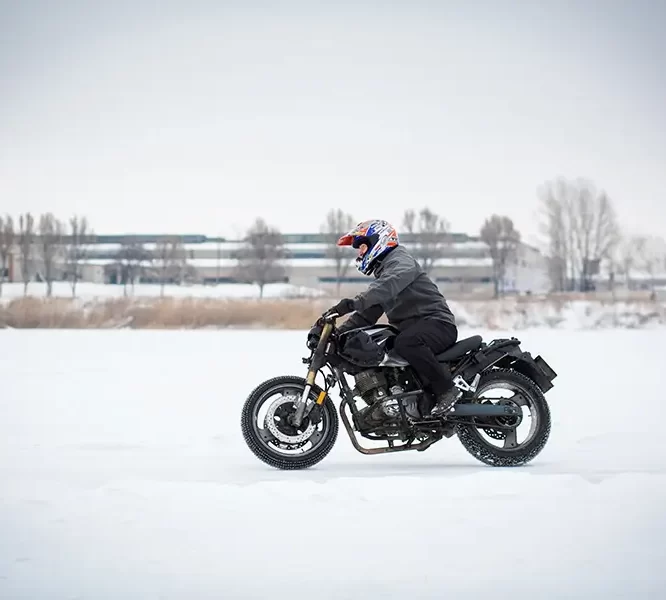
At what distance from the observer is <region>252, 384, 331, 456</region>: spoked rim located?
7125 millimetres

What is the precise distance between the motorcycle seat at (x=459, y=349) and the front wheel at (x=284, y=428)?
0.90 m

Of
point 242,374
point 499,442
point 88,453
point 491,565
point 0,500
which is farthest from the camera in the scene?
point 242,374

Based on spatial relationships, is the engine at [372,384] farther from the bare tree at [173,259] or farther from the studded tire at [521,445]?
the bare tree at [173,259]

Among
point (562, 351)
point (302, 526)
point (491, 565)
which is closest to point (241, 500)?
point (302, 526)

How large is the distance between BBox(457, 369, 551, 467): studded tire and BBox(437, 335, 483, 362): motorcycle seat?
271mm

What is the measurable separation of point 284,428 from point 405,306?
1.26 metres

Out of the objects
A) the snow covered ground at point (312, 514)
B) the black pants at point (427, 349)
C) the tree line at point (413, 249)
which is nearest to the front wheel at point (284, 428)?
the snow covered ground at point (312, 514)

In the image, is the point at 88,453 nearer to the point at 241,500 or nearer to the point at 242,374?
the point at 241,500

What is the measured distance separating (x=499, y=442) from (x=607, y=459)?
0.98 metres

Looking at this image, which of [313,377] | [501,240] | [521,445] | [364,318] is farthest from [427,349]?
[501,240]

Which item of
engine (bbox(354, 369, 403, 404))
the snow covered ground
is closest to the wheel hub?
the snow covered ground

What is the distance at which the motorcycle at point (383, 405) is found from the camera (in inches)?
276

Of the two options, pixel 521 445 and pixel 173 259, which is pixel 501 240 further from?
pixel 521 445

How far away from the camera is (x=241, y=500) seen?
6004 mm
